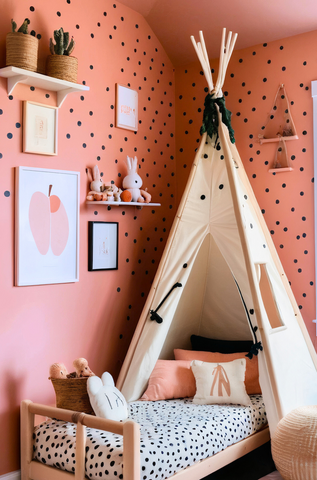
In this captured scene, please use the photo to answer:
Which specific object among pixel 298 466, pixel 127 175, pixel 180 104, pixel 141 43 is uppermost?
pixel 141 43

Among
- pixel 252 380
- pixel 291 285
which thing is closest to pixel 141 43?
pixel 291 285

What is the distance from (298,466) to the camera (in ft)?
7.27

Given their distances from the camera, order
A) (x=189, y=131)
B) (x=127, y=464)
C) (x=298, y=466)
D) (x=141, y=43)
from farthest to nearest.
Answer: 1. (x=189, y=131)
2. (x=141, y=43)
3. (x=298, y=466)
4. (x=127, y=464)

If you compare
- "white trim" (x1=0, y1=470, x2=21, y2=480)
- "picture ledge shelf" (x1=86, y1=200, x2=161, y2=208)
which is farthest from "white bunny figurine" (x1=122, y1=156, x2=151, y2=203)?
"white trim" (x1=0, y1=470, x2=21, y2=480)

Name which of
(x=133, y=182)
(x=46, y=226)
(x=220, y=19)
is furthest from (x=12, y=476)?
(x=220, y=19)

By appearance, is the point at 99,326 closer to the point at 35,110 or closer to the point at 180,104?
the point at 35,110

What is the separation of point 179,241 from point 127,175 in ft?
1.88

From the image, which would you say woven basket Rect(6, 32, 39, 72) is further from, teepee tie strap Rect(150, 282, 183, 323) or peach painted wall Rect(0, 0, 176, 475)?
teepee tie strap Rect(150, 282, 183, 323)

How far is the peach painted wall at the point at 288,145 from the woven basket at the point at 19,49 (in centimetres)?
146

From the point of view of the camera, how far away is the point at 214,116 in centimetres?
293

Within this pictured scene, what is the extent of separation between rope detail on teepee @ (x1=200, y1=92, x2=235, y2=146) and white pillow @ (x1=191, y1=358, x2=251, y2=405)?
1.35 metres

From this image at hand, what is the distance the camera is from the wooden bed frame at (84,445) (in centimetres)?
192

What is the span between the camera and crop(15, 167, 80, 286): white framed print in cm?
248

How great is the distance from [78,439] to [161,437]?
37cm
